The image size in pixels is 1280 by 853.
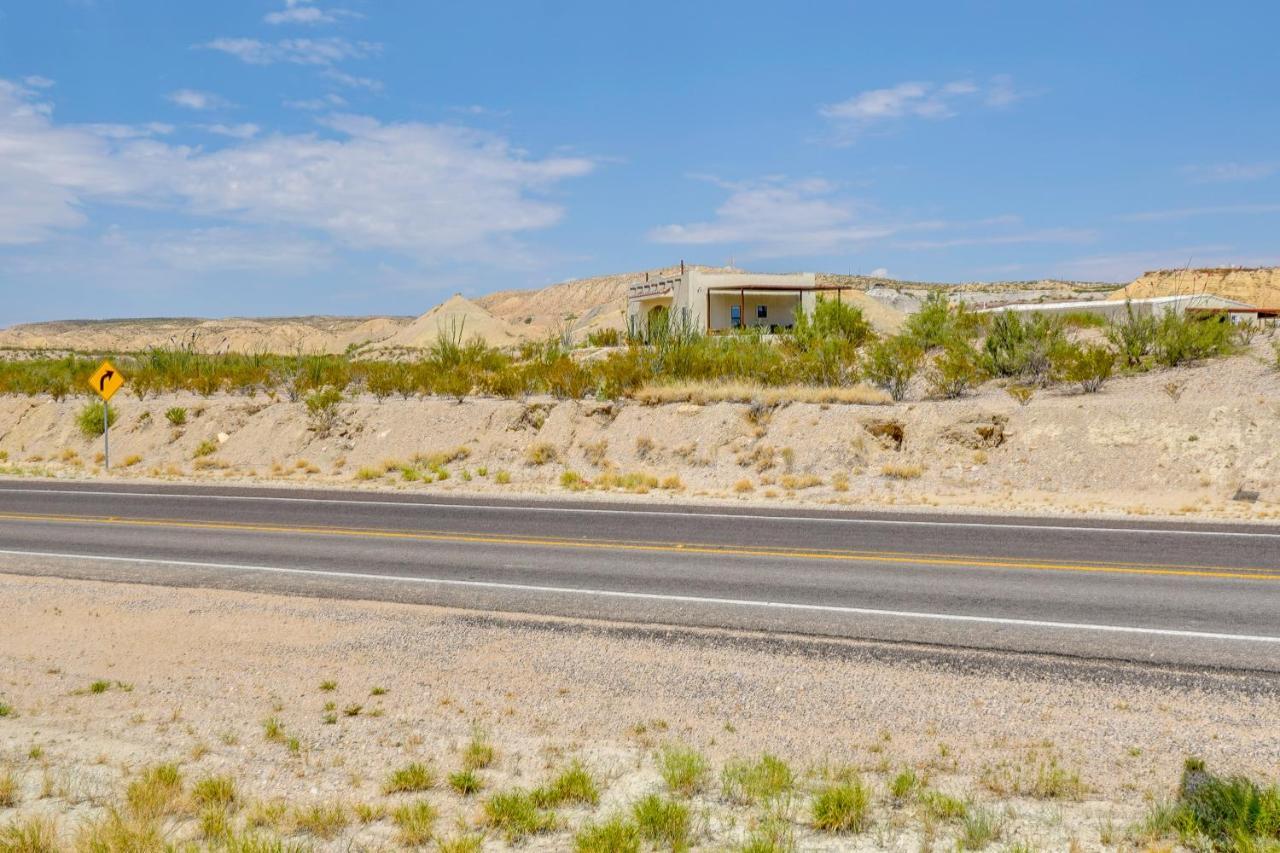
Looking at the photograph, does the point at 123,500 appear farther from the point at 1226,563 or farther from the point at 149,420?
the point at 1226,563

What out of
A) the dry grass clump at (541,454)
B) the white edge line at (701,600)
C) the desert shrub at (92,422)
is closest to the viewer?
the white edge line at (701,600)

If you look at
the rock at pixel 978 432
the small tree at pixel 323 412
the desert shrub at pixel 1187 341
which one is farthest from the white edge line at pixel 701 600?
the desert shrub at pixel 1187 341

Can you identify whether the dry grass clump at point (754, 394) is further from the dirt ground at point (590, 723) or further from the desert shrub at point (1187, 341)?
the dirt ground at point (590, 723)

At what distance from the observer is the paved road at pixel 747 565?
30.0ft

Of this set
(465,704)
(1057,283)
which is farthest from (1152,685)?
(1057,283)

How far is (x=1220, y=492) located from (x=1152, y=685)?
12323 mm

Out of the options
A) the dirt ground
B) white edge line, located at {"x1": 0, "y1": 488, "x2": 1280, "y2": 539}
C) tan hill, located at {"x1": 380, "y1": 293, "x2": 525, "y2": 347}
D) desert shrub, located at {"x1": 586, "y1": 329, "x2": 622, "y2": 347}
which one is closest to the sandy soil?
white edge line, located at {"x1": 0, "y1": 488, "x2": 1280, "y2": 539}

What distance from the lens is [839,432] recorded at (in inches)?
874

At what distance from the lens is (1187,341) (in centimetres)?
2723

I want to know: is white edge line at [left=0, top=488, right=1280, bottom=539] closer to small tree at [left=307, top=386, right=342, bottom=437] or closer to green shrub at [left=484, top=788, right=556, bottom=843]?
small tree at [left=307, top=386, right=342, bottom=437]

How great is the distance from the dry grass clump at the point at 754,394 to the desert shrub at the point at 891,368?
1.41 feet

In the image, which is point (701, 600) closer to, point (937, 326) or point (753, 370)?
point (753, 370)

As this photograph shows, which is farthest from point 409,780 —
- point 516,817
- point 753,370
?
point 753,370

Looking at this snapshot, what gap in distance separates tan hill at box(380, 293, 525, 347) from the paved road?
66.6 metres
